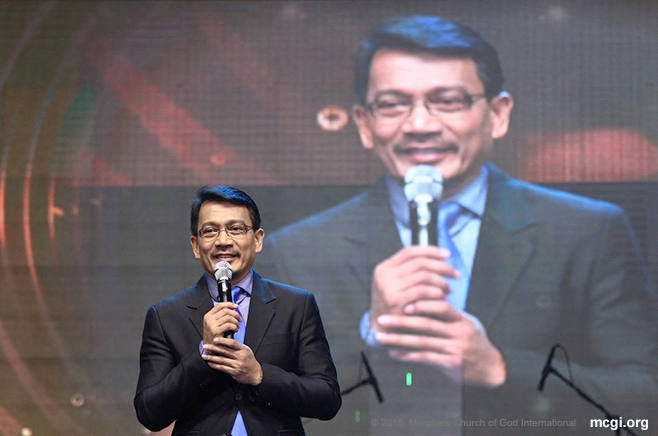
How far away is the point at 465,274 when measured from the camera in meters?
4.05

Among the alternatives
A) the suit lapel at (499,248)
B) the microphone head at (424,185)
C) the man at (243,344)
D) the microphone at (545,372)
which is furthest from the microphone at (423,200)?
the man at (243,344)

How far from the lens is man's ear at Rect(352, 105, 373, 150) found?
13.7 feet

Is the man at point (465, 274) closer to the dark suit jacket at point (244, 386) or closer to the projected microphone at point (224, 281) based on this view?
the dark suit jacket at point (244, 386)

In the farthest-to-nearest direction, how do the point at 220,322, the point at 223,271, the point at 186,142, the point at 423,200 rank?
the point at 186,142 < the point at 423,200 < the point at 223,271 < the point at 220,322

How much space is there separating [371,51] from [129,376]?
1905 millimetres

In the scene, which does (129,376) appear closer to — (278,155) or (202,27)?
(278,155)

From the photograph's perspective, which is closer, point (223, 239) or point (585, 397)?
point (223, 239)

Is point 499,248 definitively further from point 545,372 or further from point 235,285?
point 235,285

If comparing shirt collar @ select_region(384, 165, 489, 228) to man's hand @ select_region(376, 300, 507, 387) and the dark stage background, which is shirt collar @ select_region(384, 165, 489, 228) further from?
man's hand @ select_region(376, 300, 507, 387)

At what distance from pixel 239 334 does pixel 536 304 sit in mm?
2673

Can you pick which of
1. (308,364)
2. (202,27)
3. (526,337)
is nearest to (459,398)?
(526,337)

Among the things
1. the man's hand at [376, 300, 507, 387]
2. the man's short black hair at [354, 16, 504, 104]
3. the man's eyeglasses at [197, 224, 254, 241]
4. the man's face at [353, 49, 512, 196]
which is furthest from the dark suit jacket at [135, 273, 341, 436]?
the man's short black hair at [354, 16, 504, 104]

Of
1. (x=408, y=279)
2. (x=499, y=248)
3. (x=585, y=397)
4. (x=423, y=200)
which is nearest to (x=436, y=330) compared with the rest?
(x=408, y=279)

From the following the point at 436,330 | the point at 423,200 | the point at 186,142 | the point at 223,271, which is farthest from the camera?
the point at 186,142
